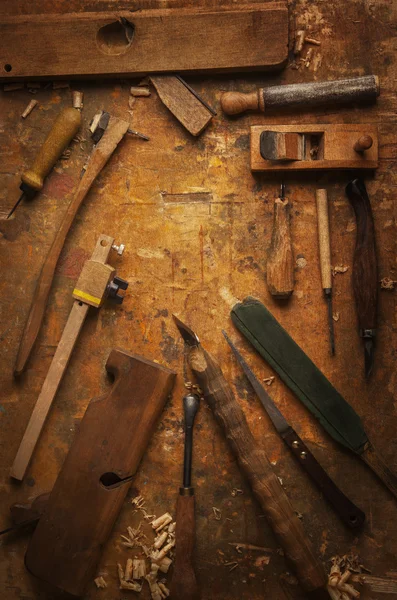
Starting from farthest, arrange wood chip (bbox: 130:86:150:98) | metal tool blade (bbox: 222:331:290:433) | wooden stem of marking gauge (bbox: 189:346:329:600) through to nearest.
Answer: wood chip (bbox: 130:86:150:98) → metal tool blade (bbox: 222:331:290:433) → wooden stem of marking gauge (bbox: 189:346:329:600)

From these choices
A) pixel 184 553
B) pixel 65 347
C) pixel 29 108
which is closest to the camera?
pixel 184 553

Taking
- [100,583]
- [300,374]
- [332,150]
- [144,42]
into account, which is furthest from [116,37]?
[100,583]

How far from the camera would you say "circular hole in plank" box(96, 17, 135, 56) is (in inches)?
87.4

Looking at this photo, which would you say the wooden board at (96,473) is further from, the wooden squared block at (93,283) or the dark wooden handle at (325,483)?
the dark wooden handle at (325,483)

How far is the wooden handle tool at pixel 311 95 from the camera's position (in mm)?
2139

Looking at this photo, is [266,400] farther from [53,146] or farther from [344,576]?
[53,146]

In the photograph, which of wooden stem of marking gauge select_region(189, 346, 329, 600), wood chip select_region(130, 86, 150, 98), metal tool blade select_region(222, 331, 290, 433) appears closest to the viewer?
wooden stem of marking gauge select_region(189, 346, 329, 600)

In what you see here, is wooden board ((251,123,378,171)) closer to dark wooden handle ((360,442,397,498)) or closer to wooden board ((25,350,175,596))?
wooden board ((25,350,175,596))

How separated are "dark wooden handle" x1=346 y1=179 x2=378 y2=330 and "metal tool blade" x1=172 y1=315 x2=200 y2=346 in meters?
0.59

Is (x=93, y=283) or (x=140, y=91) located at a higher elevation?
(x=140, y=91)

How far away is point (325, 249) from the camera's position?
2.16 metres

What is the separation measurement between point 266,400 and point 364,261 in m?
A: 0.60

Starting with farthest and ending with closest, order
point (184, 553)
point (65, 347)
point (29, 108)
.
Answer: point (29, 108) → point (65, 347) → point (184, 553)

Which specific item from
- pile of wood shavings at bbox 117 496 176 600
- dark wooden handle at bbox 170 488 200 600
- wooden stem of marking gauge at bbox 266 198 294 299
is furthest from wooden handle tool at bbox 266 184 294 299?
pile of wood shavings at bbox 117 496 176 600
